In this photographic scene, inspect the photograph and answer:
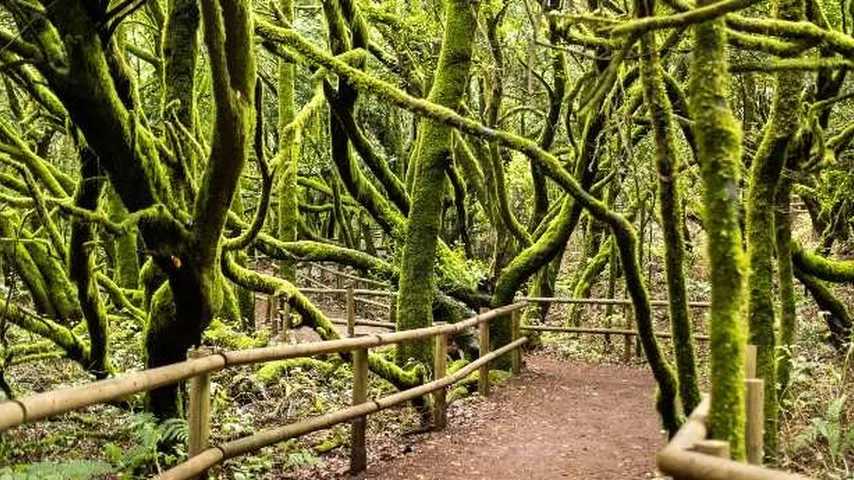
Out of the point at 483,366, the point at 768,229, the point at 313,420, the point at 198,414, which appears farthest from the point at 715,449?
the point at 483,366

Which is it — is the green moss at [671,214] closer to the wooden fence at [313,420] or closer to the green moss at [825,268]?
the wooden fence at [313,420]

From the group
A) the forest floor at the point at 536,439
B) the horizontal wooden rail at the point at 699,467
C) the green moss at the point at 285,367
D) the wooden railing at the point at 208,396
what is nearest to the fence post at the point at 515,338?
the forest floor at the point at 536,439

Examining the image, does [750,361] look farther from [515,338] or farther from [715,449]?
[515,338]

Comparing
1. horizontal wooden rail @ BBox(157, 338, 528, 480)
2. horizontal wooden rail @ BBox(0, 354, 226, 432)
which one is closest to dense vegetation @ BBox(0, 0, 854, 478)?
horizontal wooden rail @ BBox(157, 338, 528, 480)

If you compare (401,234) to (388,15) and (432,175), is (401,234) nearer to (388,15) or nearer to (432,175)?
(432,175)

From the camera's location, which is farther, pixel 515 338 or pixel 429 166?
pixel 515 338

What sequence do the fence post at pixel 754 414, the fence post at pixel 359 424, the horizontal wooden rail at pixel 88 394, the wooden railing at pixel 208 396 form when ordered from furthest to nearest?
the fence post at pixel 359 424 < the fence post at pixel 754 414 < the wooden railing at pixel 208 396 < the horizontal wooden rail at pixel 88 394

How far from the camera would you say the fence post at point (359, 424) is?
6.14 meters

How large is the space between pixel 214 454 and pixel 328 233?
21387 millimetres

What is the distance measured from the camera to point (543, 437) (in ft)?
26.7

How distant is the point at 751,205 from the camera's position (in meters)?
5.51

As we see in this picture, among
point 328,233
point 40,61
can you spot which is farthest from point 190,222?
point 328,233

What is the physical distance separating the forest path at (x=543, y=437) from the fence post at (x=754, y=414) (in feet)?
10.2

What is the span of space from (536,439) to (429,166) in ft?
11.5
